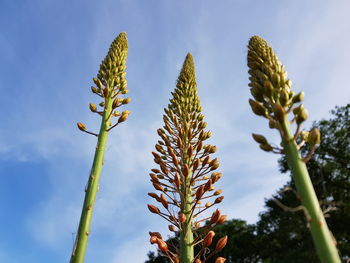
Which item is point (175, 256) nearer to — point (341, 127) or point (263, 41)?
point (263, 41)

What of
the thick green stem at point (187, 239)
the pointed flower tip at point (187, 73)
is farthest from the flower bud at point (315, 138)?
the pointed flower tip at point (187, 73)

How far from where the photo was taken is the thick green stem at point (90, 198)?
112 inches

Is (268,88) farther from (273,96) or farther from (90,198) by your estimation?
(90,198)

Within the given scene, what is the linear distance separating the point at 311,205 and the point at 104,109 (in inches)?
129

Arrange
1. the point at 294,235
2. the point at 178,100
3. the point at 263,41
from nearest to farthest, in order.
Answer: the point at 263,41 < the point at 178,100 < the point at 294,235

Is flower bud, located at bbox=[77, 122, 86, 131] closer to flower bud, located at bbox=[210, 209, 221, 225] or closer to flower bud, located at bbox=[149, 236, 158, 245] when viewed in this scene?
flower bud, located at bbox=[149, 236, 158, 245]

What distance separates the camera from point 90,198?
3266 mm

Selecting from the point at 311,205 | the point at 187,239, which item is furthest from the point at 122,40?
the point at 311,205

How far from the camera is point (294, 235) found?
27.6 metres

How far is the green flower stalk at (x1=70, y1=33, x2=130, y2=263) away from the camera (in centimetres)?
300

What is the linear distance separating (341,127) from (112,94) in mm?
29048

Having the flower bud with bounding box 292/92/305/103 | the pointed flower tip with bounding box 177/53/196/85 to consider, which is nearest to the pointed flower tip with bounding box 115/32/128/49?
the pointed flower tip with bounding box 177/53/196/85

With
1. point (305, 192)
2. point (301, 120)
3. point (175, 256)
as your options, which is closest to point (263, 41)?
point (301, 120)

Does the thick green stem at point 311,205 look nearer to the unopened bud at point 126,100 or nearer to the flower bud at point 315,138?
the flower bud at point 315,138
